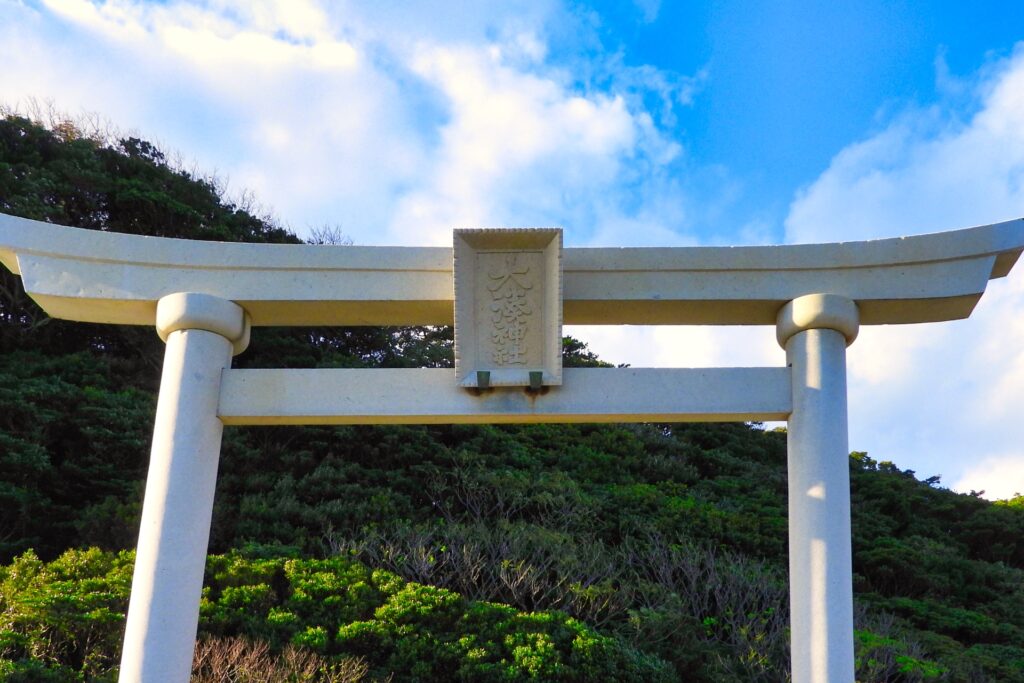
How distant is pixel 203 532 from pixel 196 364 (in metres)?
0.76

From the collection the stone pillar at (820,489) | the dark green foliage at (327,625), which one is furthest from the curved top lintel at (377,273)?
the dark green foliage at (327,625)

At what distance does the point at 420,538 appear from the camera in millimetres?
7070

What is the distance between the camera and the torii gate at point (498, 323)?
4.01m

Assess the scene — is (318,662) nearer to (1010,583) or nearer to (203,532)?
(203,532)

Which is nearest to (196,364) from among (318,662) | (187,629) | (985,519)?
(187,629)

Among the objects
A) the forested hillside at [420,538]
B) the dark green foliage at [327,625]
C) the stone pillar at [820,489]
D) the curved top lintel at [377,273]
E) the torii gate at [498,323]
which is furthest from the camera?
the forested hillside at [420,538]

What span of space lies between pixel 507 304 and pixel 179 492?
5.46 feet

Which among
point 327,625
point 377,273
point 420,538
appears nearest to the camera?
point 377,273

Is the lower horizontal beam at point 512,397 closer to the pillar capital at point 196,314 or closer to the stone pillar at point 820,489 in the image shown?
the stone pillar at point 820,489

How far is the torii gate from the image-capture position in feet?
13.1

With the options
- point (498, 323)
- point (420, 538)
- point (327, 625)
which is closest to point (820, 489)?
point (498, 323)

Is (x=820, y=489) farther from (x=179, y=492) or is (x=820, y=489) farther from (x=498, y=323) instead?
(x=179, y=492)

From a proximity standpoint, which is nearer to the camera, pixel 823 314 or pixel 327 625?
pixel 823 314

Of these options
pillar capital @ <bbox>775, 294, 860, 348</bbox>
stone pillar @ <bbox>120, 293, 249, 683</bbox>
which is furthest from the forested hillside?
pillar capital @ <bbox>775, 294, 860, 348</bbox>
